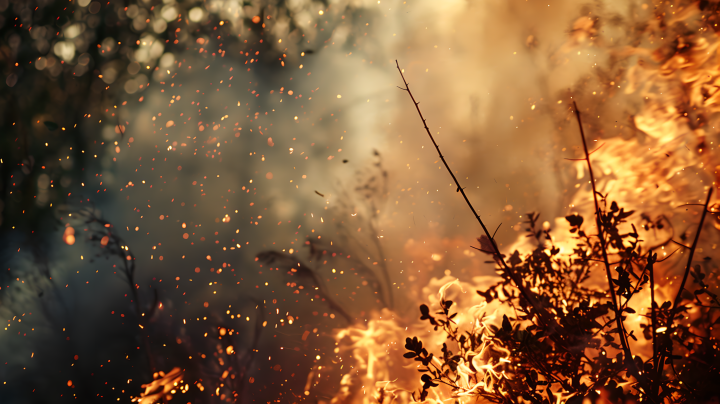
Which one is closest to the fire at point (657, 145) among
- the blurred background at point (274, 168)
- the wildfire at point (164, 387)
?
the blurred background at point (274, 168)

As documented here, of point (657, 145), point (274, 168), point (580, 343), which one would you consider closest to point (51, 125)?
point (274, 168)

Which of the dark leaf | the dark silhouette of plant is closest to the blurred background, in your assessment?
the dark leaf

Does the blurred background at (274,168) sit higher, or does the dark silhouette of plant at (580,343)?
the blurred background at (274,168)

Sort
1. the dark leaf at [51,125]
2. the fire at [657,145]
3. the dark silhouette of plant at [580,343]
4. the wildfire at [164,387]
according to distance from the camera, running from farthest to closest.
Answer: the dark leaf at [51,125] < the wildfire at [164,387] < the fire at [657,145] < the dark silhouette of plant at [580,343]

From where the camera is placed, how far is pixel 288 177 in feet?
2.90

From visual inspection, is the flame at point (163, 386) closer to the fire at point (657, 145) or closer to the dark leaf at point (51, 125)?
the fire at point (657, 145)

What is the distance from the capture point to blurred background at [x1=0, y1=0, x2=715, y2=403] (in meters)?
0.79

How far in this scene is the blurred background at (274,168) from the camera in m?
0.79

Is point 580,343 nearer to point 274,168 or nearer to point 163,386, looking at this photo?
point 274,168

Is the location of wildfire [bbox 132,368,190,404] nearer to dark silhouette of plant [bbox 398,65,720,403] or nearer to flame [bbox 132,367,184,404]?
flame [bbox 132,367,184,404]

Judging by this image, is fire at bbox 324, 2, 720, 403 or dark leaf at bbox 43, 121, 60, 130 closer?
fire at bbox 324, 2, 720, 403

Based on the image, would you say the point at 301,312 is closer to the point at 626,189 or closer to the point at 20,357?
the point at 626,189

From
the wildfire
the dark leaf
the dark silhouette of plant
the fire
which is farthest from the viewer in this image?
the dark leaf

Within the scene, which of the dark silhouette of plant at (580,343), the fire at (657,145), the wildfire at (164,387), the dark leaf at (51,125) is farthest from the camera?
the dark leaf at (51,125)
